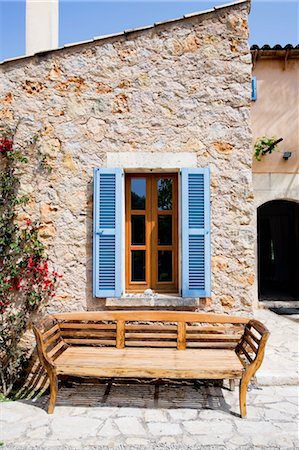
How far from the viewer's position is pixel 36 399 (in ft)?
12.4

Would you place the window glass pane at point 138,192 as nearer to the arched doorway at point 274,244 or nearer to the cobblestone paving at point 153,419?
the cobblestone paving at point 153,419

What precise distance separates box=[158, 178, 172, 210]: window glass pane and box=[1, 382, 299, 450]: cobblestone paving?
6.89 ft

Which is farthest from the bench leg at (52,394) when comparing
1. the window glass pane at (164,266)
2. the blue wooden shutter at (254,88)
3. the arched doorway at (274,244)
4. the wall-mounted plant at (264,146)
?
the arched doorway at (274,244)

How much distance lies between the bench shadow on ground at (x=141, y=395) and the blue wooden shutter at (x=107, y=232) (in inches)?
41.3

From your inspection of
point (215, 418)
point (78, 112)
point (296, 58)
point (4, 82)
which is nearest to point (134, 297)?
point (215, 418)

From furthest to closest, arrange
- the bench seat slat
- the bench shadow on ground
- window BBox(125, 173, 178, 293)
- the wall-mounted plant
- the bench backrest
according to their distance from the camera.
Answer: the wall-mounted plant → window BBox(125, 173, 178, 293) → the bench backrest → the bench shadow on ground → the bench seat slat

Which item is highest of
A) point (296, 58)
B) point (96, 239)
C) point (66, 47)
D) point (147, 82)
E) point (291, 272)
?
point (296, 58)

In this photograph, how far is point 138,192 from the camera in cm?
434

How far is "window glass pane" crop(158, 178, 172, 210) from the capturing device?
4328mm

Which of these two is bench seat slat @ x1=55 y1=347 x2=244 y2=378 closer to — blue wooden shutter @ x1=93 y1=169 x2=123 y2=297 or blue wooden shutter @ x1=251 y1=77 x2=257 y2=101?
blue wooden shutter @ x1=93 y1=169 x2=123 y2=297

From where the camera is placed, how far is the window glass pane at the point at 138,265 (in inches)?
168

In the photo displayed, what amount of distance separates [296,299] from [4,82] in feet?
26.4

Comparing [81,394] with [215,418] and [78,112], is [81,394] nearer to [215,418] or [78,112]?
[215,418]

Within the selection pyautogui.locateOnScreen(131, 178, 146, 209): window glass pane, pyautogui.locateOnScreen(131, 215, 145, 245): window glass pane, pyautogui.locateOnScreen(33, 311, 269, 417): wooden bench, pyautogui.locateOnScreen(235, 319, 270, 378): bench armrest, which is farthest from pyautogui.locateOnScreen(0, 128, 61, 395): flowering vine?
pyautogui.locateOnScreen(235, 319, 270, 378): bench armrest
